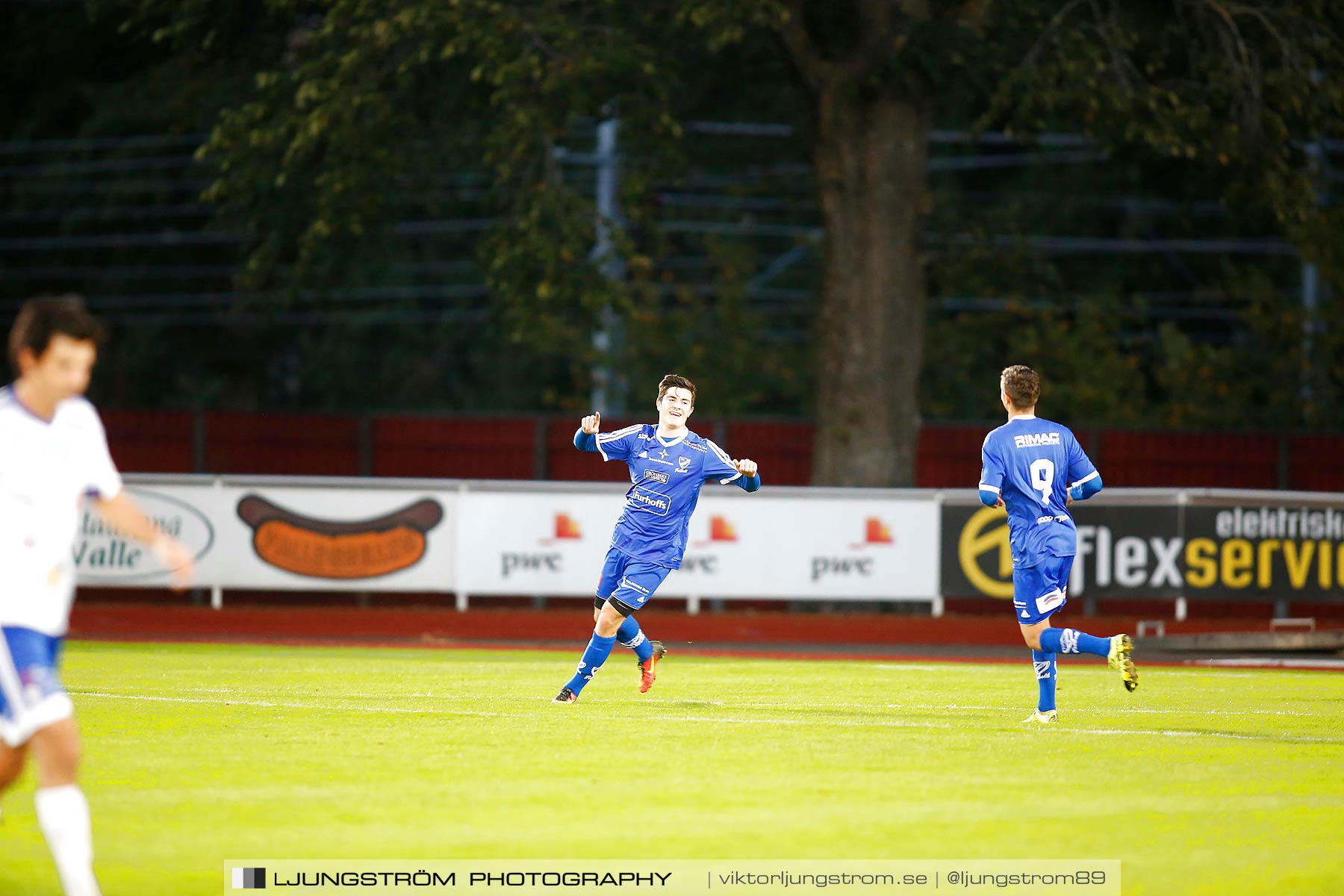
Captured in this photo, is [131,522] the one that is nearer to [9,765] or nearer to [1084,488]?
[9,765]

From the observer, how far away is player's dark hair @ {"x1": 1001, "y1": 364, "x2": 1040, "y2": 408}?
10227 mm

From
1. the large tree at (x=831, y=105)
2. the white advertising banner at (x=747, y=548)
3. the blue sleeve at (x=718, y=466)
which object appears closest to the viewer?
the blue sleeve at (x=718, y=466)

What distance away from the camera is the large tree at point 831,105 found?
63.5ft

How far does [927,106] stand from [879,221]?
62.0 inches

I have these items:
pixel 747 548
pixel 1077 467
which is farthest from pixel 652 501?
pixel 747 548

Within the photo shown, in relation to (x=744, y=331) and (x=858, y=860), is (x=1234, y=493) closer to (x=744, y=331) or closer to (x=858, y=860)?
(x=744, y=331)

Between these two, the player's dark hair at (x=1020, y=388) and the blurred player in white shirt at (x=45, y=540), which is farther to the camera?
the player's dark hair at (x=1020, y=388)

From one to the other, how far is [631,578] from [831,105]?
35.1 ft

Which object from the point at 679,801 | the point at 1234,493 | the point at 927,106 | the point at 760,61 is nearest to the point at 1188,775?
the point at 679,801

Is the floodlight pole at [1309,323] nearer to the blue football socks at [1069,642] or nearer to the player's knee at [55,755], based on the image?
the blue football socks at [1069,642]

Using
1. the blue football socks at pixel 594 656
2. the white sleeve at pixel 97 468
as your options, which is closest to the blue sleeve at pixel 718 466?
the blue football socks at pixel 594 656

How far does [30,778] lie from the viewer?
26.4ft

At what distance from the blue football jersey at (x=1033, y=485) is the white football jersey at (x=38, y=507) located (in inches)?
229

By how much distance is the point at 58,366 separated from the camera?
5.69m
